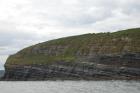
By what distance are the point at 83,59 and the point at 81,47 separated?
12449mm

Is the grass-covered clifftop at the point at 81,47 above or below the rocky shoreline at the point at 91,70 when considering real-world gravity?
above

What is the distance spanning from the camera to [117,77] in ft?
427

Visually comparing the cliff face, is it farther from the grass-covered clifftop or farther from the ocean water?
→ the ocean water

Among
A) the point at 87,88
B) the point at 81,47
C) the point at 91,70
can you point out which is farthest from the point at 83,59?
the point at 87,88

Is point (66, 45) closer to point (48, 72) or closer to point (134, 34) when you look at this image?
point (48, 72)

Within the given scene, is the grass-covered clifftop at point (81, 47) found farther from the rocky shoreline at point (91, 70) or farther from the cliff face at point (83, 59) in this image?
the rocky shoreline at point (91, 70)

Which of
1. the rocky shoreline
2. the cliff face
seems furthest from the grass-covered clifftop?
the rocky shoreline

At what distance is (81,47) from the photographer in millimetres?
165375

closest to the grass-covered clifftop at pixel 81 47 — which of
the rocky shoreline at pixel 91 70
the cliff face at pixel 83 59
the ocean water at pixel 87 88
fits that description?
the cliff face at pixel 83 59

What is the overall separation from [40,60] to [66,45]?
1425 cm

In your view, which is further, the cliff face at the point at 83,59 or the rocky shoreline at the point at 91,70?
the cliff face at the point at 83,59

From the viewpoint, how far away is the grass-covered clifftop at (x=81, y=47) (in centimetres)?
14356

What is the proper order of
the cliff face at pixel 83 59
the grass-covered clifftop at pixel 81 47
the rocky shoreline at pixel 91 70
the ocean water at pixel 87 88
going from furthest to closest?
the grass-covered clifftop at pixel 81 47, the cliff face at pixel 83 59, the rocky shoreline at pixel 91 70, the ocean water at pixel 87 88

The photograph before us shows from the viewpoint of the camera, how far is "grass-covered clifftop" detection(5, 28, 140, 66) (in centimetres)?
14356
